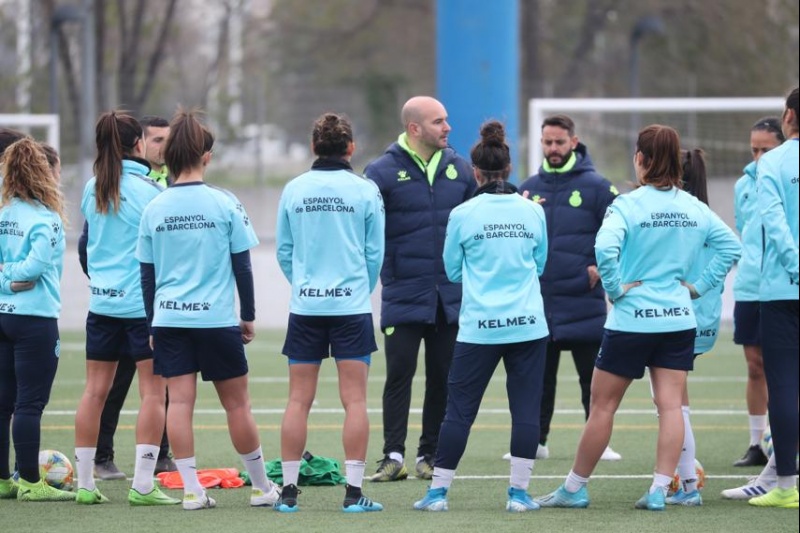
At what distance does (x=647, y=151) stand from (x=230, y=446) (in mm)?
4100

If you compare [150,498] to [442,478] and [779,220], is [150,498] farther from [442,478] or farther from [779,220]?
[779,220]

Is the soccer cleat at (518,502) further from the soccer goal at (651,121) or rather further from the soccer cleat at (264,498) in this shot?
the soccer goal at (651,121)

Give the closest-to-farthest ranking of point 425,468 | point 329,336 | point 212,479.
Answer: point 329,336 → point 212,479 → point 425,468

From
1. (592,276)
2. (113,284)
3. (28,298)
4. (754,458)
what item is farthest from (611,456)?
(28,298)

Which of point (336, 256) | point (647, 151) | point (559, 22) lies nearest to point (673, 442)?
point (647, 151)

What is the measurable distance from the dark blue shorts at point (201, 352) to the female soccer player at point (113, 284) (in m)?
0.48

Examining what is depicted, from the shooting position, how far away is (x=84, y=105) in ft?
71.0

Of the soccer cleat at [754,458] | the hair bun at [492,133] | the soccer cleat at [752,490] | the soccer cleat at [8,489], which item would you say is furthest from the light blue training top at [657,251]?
the soccer cleat at [8,489]

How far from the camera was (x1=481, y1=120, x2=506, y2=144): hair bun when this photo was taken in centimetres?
754

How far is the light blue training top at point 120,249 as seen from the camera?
7762 mm

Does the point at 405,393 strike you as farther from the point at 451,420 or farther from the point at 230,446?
the point at 230,446

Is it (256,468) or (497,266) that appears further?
(256,468)

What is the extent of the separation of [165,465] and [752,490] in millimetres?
3598

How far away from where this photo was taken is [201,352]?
7289 mm
